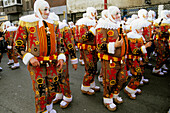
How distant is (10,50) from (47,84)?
186 inches

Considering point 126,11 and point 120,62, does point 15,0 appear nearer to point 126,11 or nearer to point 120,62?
point 126,11

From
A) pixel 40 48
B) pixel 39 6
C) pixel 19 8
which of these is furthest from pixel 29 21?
pixel 19 8

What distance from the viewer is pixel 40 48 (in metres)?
2.15

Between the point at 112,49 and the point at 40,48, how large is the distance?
4.11 ft

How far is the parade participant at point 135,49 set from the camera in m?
3.16

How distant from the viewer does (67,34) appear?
2.90 metres

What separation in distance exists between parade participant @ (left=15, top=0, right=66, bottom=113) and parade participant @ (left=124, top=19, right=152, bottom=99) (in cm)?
171

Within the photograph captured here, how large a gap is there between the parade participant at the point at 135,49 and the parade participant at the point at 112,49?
44 centimetres

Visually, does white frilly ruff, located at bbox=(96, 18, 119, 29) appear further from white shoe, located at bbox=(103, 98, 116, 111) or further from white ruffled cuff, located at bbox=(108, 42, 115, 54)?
white shoe, located at bbox=(103, 98, 116, 111)

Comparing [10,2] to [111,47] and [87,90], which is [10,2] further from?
[111,47]

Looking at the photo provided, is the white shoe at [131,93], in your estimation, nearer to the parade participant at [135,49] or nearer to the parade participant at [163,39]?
the parade participant at [135,49]

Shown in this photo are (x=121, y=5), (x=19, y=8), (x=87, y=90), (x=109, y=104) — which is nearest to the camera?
(x=109, y=104)

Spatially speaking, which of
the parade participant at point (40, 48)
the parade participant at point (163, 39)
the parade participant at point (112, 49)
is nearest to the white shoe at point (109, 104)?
the parade participant at point (112, 49)

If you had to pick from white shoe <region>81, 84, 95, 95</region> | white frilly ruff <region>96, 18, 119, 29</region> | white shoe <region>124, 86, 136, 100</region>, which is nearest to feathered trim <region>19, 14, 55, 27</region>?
white frilly ruff <region>96, 18, 119, 29</region>
